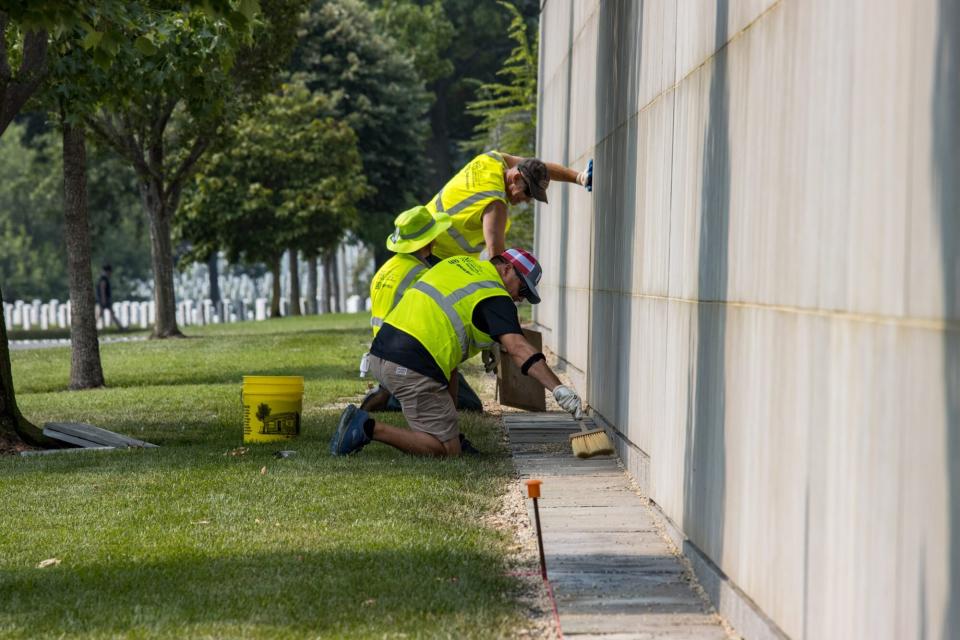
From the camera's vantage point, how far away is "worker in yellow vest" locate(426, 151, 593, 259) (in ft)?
35.4

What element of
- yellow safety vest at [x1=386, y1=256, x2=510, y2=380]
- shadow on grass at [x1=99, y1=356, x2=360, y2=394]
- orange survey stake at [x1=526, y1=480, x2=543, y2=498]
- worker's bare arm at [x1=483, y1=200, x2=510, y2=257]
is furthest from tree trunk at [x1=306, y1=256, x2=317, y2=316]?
orange survey stake at [x1=526, y1=480, x2=543, y2=498]

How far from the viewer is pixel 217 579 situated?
6.05 metres

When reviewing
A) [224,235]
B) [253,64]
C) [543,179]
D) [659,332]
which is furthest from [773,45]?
[224,235]

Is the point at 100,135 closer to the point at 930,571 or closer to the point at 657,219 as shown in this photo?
the point at 657,219

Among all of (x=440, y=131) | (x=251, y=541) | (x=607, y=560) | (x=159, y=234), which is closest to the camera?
(x=607, y=560)

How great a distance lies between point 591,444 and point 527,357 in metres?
1.29

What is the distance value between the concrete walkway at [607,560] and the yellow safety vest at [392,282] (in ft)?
5.95

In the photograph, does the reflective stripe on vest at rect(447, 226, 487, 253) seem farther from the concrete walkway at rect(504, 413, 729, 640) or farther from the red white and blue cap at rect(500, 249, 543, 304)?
the concrete walkway at rect(504, 413, 729, 640)

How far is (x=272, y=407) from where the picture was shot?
10469 mm

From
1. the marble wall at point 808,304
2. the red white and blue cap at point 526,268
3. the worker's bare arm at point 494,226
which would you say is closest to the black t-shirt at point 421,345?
the red white and blue cap at point 526,268

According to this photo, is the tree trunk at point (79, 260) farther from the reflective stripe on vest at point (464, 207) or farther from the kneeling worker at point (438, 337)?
the kneeling worker at point (438, 337)

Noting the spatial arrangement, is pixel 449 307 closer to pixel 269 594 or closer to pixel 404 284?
pixel 404 284

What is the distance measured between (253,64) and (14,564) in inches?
817

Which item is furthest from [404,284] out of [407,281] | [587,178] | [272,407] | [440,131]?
[440,131]
